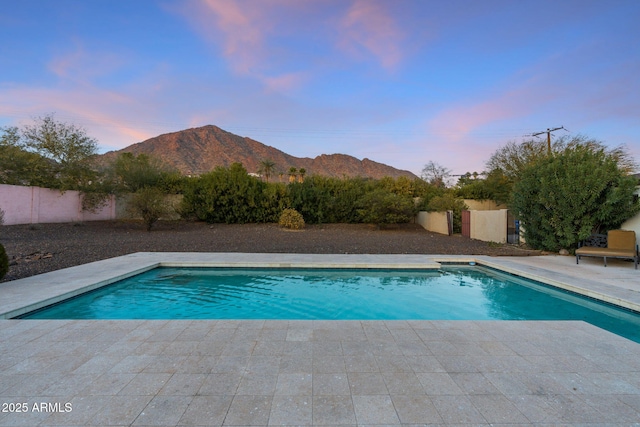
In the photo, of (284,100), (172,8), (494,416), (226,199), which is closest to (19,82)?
(172,8)

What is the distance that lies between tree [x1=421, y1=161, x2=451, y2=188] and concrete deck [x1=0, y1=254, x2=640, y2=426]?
30318 millimetres

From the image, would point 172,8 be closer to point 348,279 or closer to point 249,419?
point 348,279

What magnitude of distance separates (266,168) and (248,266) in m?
33.2

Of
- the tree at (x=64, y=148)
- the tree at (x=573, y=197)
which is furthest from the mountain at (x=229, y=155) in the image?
the tree at (x=573, y=197)

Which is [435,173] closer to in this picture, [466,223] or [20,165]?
[466,223]

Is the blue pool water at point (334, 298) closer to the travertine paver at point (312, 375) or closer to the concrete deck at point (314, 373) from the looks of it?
the concrete deck at point (314, 373)

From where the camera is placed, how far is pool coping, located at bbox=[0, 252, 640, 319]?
4.49m

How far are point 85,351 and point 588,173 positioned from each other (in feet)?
36.3

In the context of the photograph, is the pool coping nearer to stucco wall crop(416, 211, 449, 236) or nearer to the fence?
the fence

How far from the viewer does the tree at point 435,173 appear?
106ft

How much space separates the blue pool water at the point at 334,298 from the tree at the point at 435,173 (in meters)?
26.6

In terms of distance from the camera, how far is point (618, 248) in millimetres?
7348

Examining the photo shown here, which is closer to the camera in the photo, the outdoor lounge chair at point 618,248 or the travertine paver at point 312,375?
the travertine paver at point 312,375

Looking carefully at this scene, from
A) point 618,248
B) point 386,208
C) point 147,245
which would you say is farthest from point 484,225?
point 147,245
